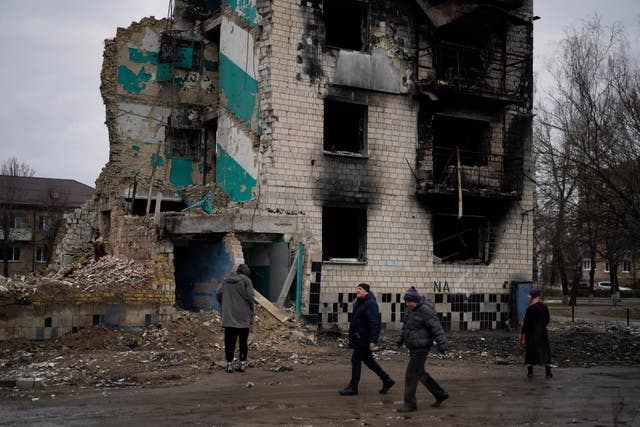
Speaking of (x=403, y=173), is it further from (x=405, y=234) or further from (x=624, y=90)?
(x=624, y=90)

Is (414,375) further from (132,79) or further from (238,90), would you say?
(132,79)

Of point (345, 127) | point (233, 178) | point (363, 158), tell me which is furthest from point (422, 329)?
point (345, 127)

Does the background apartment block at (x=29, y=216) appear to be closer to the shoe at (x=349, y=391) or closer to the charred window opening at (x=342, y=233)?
the charred window opening at (x=342, y=233)

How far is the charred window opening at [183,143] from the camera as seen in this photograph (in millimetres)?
23328

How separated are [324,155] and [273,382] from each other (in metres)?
8.81

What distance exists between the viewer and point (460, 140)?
23797mm

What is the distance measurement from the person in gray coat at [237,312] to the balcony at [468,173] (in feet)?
29.7

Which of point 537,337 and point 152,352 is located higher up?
point 537,337

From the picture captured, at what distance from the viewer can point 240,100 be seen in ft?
68.9

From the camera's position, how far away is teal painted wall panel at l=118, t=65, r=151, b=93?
22.7 m

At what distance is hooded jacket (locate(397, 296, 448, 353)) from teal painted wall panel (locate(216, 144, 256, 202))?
10116 millimetres

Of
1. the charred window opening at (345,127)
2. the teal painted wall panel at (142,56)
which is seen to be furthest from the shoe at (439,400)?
the teal painted wall panel at (142,56)

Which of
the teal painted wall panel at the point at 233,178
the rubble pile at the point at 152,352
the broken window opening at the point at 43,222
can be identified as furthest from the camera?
the broken window opening at the point at 43,222

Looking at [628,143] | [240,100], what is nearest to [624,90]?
[628,143]
